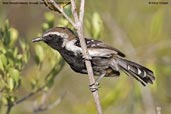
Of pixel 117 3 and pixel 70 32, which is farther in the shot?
pixel 117 3

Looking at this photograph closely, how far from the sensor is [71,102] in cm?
754

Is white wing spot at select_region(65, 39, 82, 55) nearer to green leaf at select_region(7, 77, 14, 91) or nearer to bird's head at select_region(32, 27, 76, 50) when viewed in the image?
bird's head at select_region(32, 27, 76, 50)

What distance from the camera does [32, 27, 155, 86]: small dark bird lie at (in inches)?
217

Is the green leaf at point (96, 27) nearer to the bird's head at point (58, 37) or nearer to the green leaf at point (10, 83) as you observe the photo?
the bird's head at point (58, 37)

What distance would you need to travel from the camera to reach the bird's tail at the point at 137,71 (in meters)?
5.73

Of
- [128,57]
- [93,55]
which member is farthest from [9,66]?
[128,57]

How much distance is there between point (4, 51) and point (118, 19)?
228 centimetres

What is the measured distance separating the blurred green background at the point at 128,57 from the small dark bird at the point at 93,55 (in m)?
0.51

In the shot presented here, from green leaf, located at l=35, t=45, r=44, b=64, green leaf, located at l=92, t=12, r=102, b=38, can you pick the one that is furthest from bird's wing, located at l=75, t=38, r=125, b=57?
green leaf, located at l=35, t=45, r=44, b=64

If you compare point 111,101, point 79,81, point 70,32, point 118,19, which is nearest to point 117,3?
point 118,19

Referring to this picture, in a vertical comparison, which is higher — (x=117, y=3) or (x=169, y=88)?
(x=117, y=3)

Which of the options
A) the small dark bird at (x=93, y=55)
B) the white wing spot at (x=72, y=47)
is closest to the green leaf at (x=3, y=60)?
the small dark bird at (x=93, y=55)

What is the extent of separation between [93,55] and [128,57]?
1575 mm

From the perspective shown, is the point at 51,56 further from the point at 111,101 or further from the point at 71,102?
the point at 71,102
